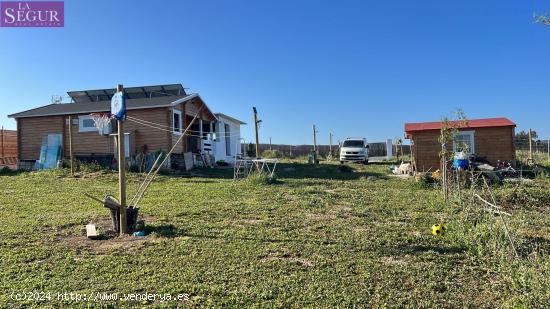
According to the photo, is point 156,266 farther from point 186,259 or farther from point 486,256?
point 486,256

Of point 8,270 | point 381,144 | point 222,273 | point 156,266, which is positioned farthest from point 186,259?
point 381,144

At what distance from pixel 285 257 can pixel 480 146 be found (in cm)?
1580

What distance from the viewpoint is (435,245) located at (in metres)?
5.41

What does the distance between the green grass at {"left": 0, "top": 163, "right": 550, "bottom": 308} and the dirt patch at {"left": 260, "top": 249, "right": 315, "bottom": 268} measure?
1cm

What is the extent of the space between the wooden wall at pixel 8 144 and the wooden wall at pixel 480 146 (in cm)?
2015

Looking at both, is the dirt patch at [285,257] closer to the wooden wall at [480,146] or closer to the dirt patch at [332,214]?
the dirt patch at [332,214]

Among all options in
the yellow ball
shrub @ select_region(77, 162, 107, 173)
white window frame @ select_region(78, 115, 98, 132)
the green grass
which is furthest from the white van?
the yellow ball

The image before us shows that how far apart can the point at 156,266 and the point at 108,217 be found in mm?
3434

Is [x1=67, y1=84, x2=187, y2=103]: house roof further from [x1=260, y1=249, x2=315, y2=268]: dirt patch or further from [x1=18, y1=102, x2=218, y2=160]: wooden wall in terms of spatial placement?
[x1=260, y1=249, x2=315, y2=268]: dirt patch

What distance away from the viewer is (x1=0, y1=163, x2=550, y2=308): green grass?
12.4 ft

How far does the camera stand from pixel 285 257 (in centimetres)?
494

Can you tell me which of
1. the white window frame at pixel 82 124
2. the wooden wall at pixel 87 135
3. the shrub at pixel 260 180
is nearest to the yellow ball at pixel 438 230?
the shrub at pixel 260 180

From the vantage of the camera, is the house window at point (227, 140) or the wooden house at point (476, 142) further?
the house window at point (227, 140)

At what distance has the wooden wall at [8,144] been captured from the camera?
21.7 meters
